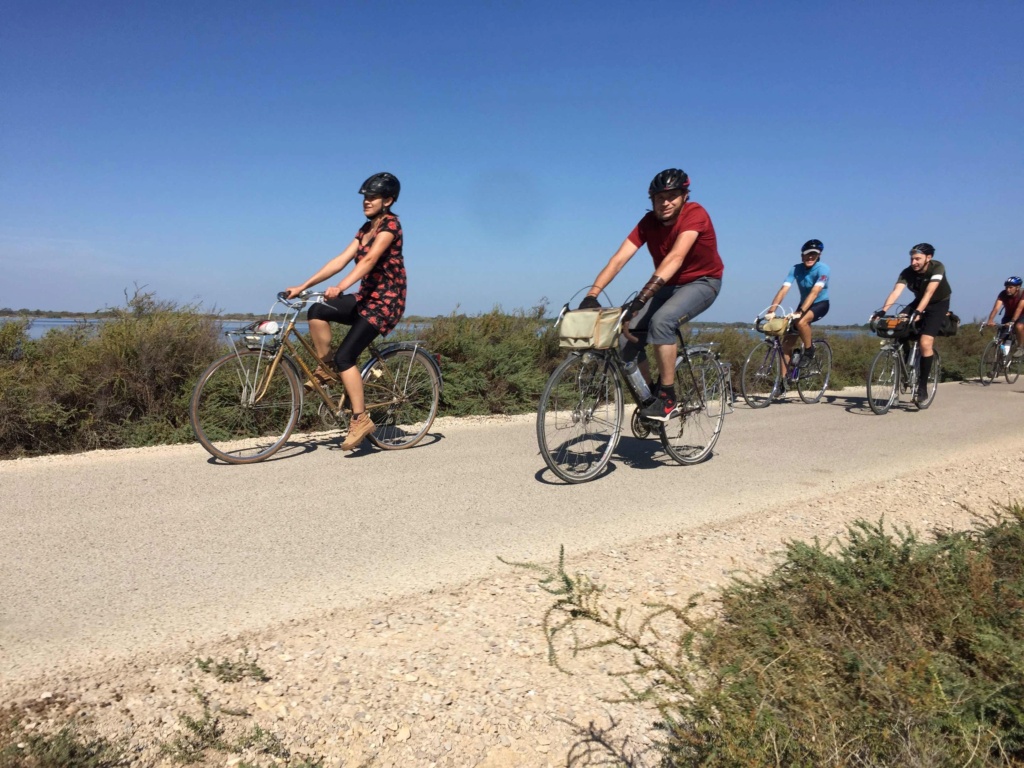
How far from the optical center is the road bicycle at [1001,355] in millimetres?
14945

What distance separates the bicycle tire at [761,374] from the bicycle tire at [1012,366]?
7578mm

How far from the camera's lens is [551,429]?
17.5 feet

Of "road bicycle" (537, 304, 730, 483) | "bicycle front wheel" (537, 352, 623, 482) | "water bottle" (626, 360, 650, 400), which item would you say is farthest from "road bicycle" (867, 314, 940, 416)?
"bicycle front wheel" (537, 352, 623, 482)

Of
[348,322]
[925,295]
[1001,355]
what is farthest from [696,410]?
[1001,355]

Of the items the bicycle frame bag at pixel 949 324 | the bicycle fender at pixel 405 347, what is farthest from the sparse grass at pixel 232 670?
the bicycle frame bag at pixel 949 324

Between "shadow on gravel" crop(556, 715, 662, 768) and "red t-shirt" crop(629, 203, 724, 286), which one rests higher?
"red t-shirt" crop(629, 203, 724, 286)

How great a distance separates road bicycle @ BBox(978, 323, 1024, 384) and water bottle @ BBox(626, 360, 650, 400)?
12.7 meters

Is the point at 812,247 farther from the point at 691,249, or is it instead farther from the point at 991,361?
the point at 991,361

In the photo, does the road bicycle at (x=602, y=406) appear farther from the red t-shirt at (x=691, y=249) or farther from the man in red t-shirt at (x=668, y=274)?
the red t-shirt at (x=691, y=249)

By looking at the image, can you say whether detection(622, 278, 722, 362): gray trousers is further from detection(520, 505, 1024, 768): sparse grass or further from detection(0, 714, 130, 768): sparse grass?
detection(0, 714, 130, 768): sparse grass

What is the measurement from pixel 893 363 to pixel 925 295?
3.39 feet

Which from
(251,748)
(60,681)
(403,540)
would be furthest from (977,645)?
(60,681)

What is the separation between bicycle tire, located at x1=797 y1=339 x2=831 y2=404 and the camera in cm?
1102

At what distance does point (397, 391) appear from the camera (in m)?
6.78
